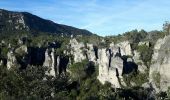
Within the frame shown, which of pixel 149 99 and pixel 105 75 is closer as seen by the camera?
pixel 149 99

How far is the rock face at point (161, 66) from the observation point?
140000 millimetres

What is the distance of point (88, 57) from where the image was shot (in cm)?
19225

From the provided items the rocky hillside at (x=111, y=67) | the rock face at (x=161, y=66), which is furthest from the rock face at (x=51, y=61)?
the rock face at (x=161, y=66)

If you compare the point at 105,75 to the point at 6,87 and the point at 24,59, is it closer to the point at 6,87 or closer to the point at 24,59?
the point at 24,59

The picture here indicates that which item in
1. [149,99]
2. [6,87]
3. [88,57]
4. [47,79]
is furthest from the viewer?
[88,57]

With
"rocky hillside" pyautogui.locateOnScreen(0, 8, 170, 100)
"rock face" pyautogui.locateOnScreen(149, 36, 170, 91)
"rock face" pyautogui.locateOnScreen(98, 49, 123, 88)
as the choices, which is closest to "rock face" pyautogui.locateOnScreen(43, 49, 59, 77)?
"rocky hillside" pyautogui.locateOnScreen(0, 8, 170, 100)

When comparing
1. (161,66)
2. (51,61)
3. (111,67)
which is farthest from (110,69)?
(51,61)

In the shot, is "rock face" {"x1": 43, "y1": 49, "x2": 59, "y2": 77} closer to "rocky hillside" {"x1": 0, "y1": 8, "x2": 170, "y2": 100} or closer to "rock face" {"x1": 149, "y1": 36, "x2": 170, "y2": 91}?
"rocky hillside" {"x1": 0, "y1": 8, "x2": 170, "y2": 100}

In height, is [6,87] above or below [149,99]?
above

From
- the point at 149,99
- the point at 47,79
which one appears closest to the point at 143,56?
the point at 149,99

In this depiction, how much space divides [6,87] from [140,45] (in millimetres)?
120749

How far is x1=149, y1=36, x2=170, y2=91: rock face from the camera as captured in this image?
140 metres

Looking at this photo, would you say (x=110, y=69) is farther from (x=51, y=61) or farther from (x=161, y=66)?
(x=51, y=61)

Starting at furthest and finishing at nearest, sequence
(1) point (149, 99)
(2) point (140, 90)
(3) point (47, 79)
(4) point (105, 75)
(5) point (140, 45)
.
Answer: (5) point (140, 45), (4) point (105, 75), (2) point (140, 90), (1) point (149, 99), (3) point (47, 79)
